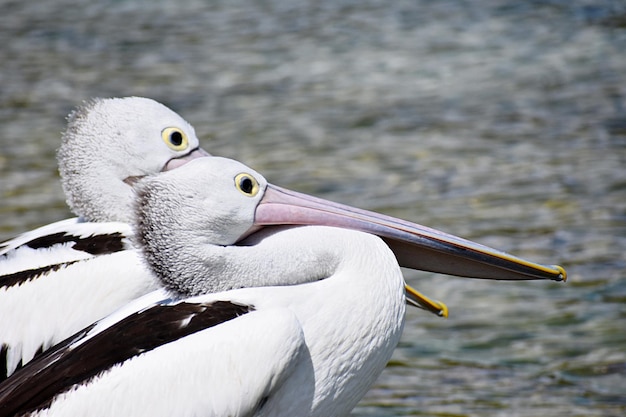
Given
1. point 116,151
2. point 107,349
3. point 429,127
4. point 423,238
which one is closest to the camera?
point 107,349

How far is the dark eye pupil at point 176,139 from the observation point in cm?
413

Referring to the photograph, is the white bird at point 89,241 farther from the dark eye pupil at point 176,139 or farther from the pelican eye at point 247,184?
the pelican eye at point 247,184

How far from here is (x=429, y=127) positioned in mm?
7727

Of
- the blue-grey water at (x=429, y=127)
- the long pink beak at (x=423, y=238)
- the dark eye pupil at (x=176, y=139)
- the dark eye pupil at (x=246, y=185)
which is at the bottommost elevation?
the blue-grey water at (x=429, y=127)

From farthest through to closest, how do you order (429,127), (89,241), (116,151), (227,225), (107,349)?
(429,127) → (116,151) → (89,241) → (227,225) → (107,349)

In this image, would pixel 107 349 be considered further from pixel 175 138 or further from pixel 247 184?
pixel 175 138

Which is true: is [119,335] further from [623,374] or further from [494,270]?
[623,374]

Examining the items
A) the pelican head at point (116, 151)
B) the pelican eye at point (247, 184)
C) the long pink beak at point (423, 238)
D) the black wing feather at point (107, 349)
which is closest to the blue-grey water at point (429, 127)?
the long pink beak at point (423, 238)

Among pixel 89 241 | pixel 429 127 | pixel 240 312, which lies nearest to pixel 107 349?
pixel 240 312

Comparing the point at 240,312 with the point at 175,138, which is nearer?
the point at 240,312

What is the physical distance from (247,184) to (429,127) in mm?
4622

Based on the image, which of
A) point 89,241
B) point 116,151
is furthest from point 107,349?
point 116,151

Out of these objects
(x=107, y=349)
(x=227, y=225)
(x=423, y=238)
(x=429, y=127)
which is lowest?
(x=429, y=127)

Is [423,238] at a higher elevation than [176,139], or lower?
lower
